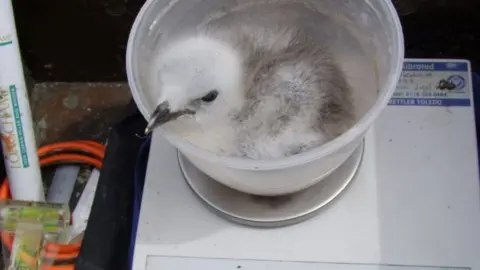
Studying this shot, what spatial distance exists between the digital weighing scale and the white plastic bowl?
43 mm

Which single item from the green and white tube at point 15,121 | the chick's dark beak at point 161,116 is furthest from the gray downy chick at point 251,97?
the green and white tube at point 15,121

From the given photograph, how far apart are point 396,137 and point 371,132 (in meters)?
0.03

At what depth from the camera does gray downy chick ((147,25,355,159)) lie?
744 mm

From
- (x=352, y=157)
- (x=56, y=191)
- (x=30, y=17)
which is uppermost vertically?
(x=30, y=17)

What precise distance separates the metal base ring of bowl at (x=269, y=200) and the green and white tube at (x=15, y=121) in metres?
0.20

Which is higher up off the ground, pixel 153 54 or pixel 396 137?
pixel 153 54

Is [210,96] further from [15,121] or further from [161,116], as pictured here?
[15,121]

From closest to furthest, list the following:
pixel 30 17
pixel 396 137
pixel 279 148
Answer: pixel 279 148
pixel 396 137
pixel 30 17

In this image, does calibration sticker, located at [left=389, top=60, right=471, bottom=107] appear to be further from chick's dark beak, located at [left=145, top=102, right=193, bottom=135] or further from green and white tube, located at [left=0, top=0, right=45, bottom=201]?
green and white tube, located at [left=0, top=0, right=45, bottom=201]

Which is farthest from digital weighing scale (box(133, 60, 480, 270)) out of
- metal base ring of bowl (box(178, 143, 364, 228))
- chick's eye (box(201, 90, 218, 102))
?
chick's eye (box(201, 90, 218, 102))

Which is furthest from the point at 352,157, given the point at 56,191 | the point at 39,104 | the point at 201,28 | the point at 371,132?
the point at 39,104

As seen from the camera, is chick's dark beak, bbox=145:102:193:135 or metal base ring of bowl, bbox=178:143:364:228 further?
metal base ring of bowl, bbox=178:143:364:228

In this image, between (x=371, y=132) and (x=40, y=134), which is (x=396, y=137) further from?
(x=40, y=134)

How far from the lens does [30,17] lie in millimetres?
1119
